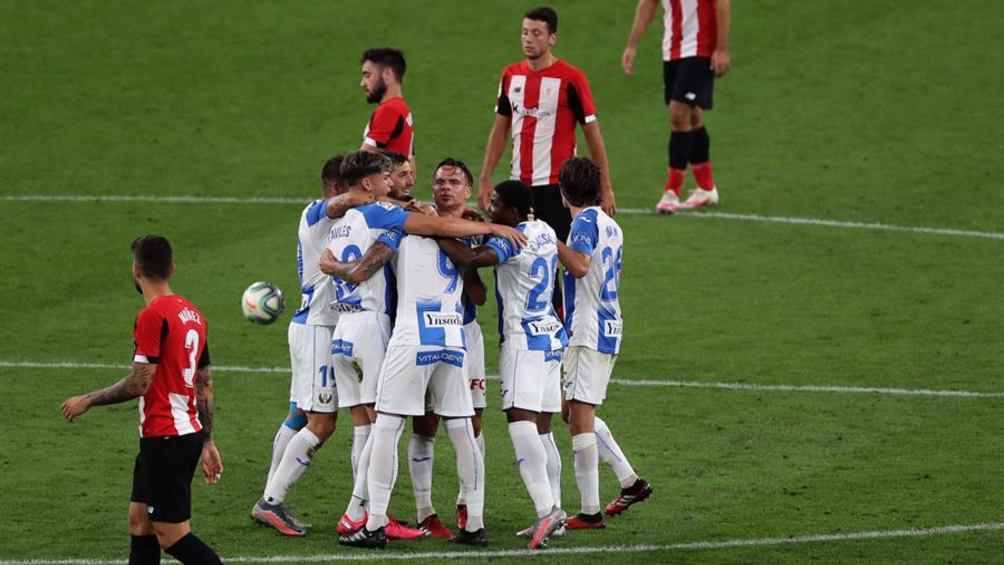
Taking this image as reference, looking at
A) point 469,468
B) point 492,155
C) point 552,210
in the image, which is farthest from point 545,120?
point 469,468

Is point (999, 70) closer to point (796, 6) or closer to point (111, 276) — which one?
point (796, 6)

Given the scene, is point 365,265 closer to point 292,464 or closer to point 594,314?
point 292,464

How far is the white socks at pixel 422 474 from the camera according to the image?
34.6 ft

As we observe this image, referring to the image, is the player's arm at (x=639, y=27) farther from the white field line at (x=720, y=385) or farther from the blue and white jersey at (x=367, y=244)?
the blue and white jersey at (x=367, y=244)

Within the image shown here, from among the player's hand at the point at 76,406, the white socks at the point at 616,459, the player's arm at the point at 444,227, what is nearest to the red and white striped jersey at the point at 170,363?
the player's hand at the point at 76,406

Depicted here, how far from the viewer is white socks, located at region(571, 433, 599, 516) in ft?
35.0

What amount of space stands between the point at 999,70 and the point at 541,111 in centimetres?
1248

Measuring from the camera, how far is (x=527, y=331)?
10461 millimetres

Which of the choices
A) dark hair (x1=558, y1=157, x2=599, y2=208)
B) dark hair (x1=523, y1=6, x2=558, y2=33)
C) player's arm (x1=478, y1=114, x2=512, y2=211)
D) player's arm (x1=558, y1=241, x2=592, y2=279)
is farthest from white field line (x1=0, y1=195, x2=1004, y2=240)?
player's arm (x1=558, y1=241, x2=592, y2=279)

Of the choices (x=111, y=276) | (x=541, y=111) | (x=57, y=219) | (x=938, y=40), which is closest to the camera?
(x=541, y=111)

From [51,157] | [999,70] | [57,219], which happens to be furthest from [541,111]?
[999,70]

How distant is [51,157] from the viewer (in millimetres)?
21656

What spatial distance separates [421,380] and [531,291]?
35.3 inches

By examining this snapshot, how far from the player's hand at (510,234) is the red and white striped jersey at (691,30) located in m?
8.63
